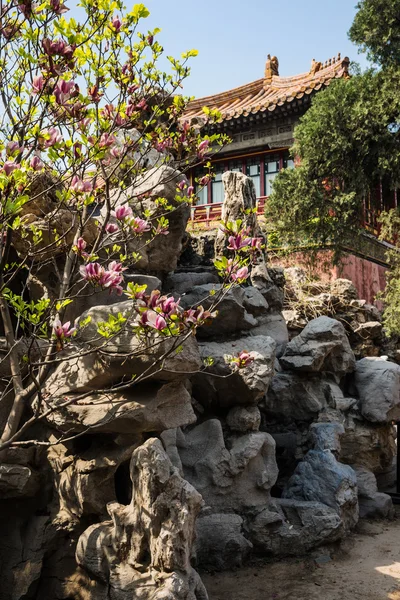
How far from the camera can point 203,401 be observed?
7.46m

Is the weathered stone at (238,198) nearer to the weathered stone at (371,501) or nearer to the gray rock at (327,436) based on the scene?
the gray rock at (327,436)

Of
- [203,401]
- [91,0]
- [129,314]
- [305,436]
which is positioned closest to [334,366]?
[305,436]

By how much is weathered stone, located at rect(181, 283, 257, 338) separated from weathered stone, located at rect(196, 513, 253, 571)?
246cm

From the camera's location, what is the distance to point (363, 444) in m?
9.34

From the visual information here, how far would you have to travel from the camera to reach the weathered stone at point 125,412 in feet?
16.0

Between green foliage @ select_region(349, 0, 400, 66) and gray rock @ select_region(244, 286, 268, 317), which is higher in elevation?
green foliage @ select_region(349, 0, 400, 66)

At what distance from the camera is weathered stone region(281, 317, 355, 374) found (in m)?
8.79

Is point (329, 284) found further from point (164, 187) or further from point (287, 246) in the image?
point (164, 187)

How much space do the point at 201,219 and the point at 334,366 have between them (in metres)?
9.82

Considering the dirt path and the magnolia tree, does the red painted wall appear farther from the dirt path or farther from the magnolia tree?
the magnolia tree

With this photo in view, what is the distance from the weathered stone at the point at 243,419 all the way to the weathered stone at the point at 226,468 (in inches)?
4.2

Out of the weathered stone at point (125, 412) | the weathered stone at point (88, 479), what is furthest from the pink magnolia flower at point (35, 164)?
the weathered stone at point (88, 479)

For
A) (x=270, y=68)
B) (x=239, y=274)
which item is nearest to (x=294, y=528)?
(x=239, y=274)

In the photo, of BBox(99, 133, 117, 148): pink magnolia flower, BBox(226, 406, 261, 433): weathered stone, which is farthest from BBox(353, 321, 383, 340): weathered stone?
BBox(99, 133, 117, 148): pink magnolia flower
